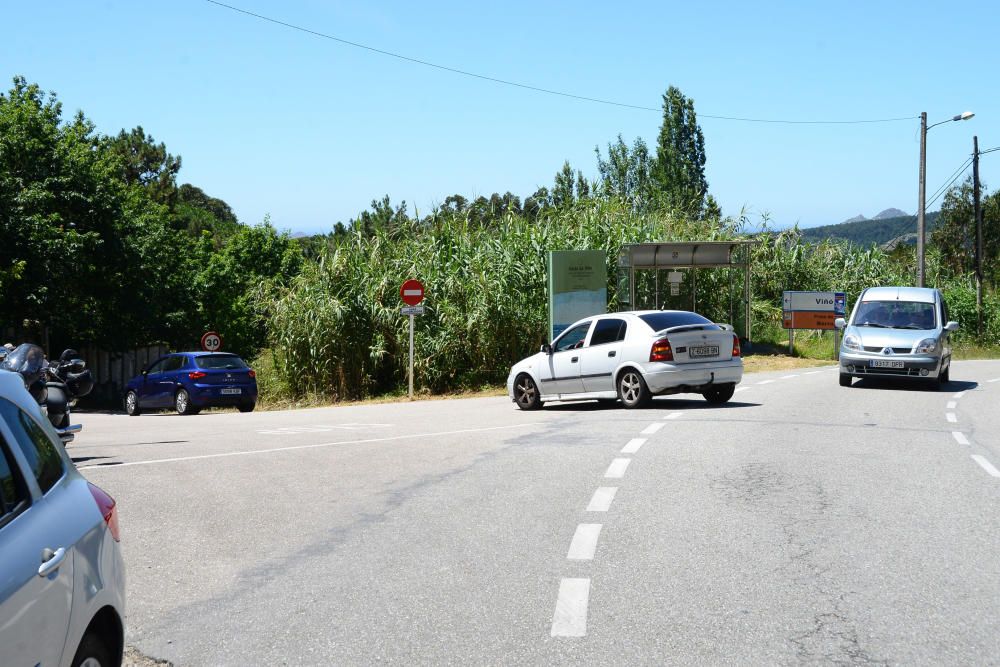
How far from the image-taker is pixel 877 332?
834 inches

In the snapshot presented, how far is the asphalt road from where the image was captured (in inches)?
201

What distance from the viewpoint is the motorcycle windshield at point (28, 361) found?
1082cm

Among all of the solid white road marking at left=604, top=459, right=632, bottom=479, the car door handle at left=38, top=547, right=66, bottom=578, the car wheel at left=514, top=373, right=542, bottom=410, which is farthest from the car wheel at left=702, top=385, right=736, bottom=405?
the car door handle at left=38, top=547, right=66, bottom=578

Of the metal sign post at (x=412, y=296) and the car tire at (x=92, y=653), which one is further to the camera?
the metal sign post at (x=412, y=296)

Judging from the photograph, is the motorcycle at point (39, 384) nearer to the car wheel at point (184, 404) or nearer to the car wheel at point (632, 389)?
the car wheel at point (632, 389)

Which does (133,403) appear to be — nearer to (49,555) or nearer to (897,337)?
(897,337)

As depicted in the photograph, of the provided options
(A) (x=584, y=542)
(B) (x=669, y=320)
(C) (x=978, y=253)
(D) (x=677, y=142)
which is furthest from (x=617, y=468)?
(D) (x=677, y=142)

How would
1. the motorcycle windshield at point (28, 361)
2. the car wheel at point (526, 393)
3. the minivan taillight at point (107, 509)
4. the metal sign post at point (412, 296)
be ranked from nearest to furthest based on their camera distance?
the minivan taillight at point (107, 509)
the motorcycle windshield at point (28, 361)
the car wheel at point (526, 393)
the metal sign post at point (412, 296)

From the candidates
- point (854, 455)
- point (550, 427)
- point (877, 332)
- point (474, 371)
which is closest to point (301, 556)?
point (854, 455)

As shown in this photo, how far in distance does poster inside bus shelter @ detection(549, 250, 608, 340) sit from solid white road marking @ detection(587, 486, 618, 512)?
1653 cm

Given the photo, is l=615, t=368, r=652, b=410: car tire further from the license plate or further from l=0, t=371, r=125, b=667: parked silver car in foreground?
l=0, t=371, r=125, b=667: parked silver car in foreground

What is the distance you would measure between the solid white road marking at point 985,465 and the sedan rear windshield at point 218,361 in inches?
756

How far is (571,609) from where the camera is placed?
5.59 meters

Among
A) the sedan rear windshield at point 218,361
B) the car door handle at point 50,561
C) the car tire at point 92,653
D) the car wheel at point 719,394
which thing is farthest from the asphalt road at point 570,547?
the sedan rear windshield at point 218,361
